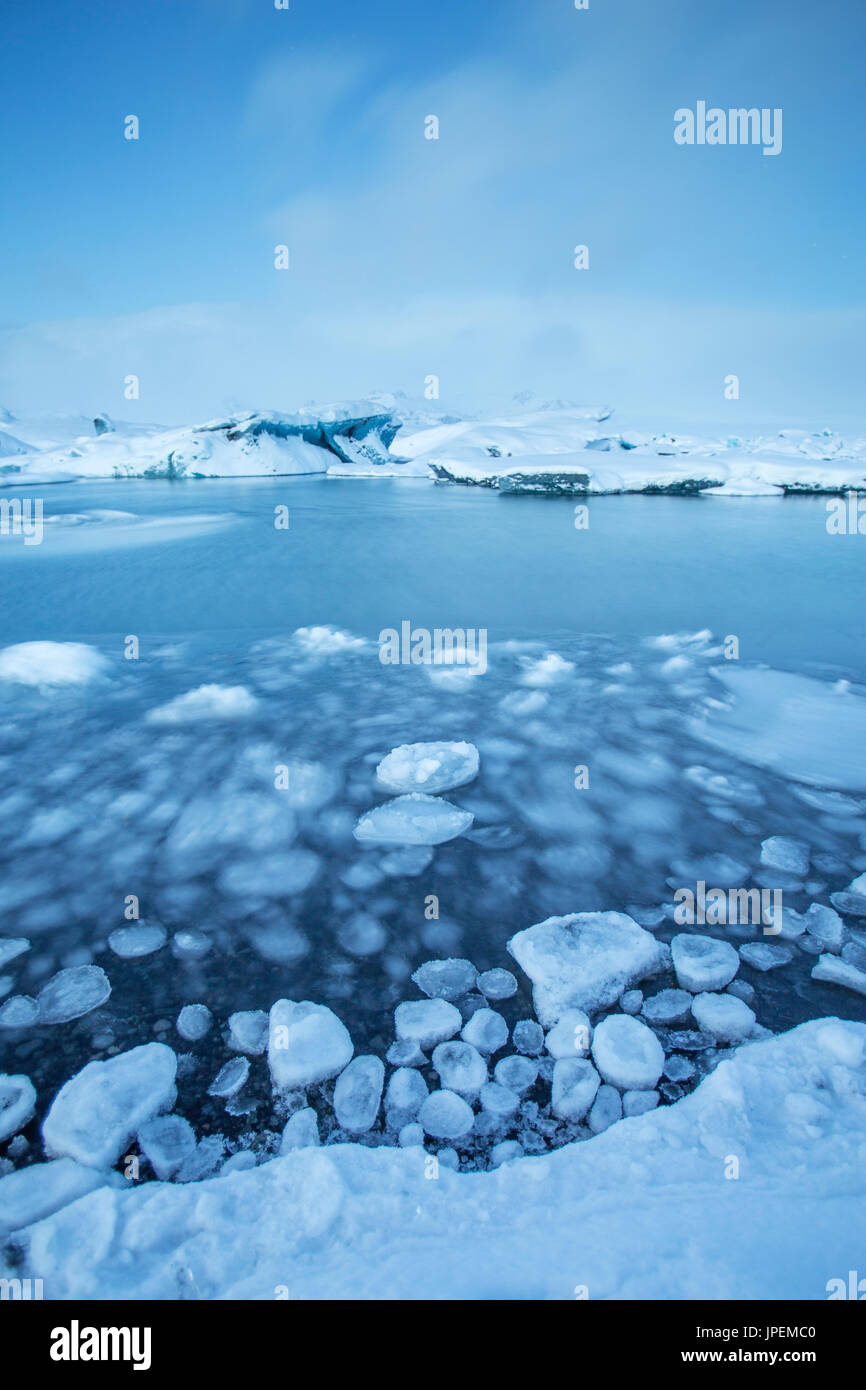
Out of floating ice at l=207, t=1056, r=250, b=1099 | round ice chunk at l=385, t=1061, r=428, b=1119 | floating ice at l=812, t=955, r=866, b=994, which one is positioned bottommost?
round ice chunk at l=385, t=1061, r=428, b=1119

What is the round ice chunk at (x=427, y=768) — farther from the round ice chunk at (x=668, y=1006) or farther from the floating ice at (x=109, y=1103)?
the floating ice at (x=109, y=1103)

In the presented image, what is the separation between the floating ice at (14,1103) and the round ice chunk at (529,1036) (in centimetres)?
99

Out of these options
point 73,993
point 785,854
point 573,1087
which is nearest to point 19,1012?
point 73,993

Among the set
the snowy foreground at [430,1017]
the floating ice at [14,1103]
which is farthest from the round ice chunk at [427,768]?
the floating ice at [14,1103]

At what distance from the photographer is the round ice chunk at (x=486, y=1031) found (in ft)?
4.30

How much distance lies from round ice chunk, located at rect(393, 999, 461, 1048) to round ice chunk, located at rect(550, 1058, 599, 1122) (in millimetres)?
243

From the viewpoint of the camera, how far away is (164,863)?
1.91 m

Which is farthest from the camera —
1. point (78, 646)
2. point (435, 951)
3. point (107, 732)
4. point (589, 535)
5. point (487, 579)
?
point (589, 535)

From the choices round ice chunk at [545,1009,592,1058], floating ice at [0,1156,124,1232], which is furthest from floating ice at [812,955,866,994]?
floating ice at [0,1156,124,1232]

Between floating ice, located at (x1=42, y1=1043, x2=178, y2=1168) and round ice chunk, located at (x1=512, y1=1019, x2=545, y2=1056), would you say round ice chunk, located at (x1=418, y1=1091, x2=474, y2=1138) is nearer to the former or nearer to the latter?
round ice chunk, located at (x1=512, y1=1019, x2=545, y2=1056)

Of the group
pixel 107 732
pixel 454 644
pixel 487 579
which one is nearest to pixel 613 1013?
pixel 107 732

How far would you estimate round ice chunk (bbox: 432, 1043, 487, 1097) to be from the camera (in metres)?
1.22

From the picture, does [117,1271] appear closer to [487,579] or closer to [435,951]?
[435,951]

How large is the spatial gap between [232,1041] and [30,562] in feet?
26.2
